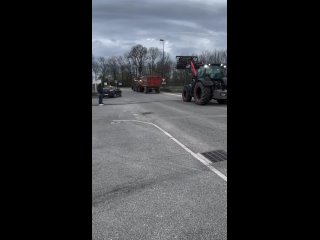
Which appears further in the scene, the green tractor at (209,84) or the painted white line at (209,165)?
the green tractor at (209,84)

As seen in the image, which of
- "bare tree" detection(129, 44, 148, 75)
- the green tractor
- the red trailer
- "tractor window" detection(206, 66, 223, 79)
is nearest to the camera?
the green tractor

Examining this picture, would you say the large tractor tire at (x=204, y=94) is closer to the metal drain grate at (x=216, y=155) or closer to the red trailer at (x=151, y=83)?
the metal drain grate at (x=216, y=155)

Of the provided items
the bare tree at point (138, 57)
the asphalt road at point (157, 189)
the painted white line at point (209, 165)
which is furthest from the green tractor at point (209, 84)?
the bare tree at point (138, 57)

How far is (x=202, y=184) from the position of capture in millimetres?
4895

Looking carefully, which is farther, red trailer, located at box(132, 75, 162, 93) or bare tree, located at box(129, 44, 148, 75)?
bare tree, located at box(129, 44, 148, 75)

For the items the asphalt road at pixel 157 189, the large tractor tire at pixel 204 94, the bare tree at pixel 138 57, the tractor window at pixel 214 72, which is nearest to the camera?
the asphalt road at pixel 157 189

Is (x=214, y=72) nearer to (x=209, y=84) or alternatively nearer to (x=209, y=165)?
(x=209, y=84)

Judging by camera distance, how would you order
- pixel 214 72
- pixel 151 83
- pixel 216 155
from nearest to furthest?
pixel 216 155
pixel 214 72
pixel 151 83

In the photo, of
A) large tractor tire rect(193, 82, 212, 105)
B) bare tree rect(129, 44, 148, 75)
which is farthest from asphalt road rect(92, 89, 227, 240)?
bare tree rect(129, 44, 148, 75)

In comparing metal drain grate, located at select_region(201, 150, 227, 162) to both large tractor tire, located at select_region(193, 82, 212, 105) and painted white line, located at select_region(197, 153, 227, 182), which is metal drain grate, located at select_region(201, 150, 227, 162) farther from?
large tractor tire, located at select_region(193, 82, 212, 105)

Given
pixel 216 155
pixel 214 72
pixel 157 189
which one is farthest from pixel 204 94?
pixel 157 189

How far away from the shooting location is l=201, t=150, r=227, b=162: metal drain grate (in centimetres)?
658

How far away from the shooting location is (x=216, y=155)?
22.9 ft

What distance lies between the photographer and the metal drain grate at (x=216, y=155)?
6584 mm
